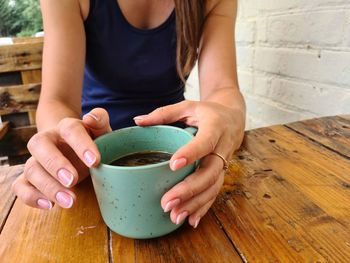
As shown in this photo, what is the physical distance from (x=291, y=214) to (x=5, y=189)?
0.37 m

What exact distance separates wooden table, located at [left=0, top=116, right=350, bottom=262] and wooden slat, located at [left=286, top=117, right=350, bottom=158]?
0.04m

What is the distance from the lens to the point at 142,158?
354 mm

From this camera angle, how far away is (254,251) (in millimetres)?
294

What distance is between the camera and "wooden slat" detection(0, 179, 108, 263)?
0.31 meters

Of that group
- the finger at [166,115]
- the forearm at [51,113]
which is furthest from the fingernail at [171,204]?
the forearm at [51,113]

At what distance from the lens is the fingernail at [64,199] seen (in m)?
0.31

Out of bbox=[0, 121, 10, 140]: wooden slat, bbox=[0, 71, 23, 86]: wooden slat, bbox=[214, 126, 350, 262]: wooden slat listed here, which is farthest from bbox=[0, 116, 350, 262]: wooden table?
bbox=[0, 71, 23, 86]: wooden slat

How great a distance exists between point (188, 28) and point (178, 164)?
43 centimetres

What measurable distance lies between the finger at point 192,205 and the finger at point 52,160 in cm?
10

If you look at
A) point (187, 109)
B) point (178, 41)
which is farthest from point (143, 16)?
point (187, 109)

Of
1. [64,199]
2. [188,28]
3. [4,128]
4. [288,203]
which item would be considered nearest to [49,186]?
[64,199]

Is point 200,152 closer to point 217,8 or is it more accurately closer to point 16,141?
point 217,8

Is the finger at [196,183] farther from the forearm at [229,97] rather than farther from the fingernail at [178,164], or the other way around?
the forearm at [229,97]

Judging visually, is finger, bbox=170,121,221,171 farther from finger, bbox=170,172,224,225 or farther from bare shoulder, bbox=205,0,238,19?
bare shoulder, bbox=205,0,238,19
